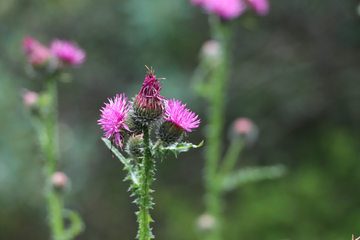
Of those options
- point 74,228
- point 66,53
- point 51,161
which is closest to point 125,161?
point 74,228

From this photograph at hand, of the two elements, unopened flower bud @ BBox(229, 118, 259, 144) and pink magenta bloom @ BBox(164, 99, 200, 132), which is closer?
pink magenta bloom @ BBox(164, 99, 200, 132)

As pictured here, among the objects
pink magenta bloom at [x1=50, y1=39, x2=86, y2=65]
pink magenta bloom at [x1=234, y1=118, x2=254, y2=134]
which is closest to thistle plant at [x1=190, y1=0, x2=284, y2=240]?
pink magenta bloom at [x1=234, y1=118, x2=254, y2=134]

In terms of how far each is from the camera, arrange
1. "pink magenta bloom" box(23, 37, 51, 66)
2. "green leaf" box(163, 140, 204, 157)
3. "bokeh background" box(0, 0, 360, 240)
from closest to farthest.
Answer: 1. "green leaf" box(163, 140, 204, 157)
2. "pink magenta bloom" box(23, 37, 51, 66)
3. "bokeh background" box(0, 0, 360, 240)

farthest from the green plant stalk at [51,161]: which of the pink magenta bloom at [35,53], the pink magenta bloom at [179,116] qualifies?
the pink magenta bloom at [179,116]

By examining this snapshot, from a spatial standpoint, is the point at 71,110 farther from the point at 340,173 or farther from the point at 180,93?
the point at 340,173

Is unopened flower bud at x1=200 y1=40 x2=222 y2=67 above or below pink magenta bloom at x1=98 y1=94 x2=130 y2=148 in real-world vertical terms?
above

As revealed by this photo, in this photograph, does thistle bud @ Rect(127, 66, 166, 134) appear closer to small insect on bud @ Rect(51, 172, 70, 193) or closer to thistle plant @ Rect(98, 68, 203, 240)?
thistle plant @ Rect(98, 68, 203, 240)
